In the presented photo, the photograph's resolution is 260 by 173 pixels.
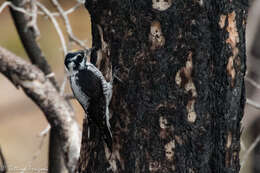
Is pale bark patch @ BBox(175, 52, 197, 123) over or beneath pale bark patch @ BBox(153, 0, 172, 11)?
beneath

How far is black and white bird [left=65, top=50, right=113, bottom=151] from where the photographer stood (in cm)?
289

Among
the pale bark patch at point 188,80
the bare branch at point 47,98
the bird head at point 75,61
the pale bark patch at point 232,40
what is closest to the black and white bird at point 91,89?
the bird head at point 75,61

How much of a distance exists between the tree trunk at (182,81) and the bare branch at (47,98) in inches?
43.5

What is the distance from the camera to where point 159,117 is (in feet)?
8.37

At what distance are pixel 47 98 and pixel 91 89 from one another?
372mm

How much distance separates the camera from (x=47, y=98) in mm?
3613

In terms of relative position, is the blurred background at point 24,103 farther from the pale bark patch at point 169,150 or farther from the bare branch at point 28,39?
the pale bark patch at point 169,150

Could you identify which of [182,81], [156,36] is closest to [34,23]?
[156,36]

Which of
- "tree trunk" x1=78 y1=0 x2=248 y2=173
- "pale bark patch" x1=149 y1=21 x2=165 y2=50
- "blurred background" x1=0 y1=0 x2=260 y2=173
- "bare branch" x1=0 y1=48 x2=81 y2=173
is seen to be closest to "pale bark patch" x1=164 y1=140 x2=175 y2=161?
"tree trunk" x1=78 y1=0 x2=248 y2=173

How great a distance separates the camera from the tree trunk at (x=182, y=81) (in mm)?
2498

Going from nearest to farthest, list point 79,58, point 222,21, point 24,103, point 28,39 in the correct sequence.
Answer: point 222,21
point 79,58
point 28,39
point 24,103

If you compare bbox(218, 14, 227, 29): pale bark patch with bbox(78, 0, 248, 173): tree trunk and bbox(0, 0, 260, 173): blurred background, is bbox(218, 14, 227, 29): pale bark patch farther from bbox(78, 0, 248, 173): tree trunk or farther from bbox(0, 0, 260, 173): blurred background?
bbox(0, 0, 260, 173): blurred background

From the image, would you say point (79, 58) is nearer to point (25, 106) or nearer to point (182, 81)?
point (182, 81)

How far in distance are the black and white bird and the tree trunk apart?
273mm
